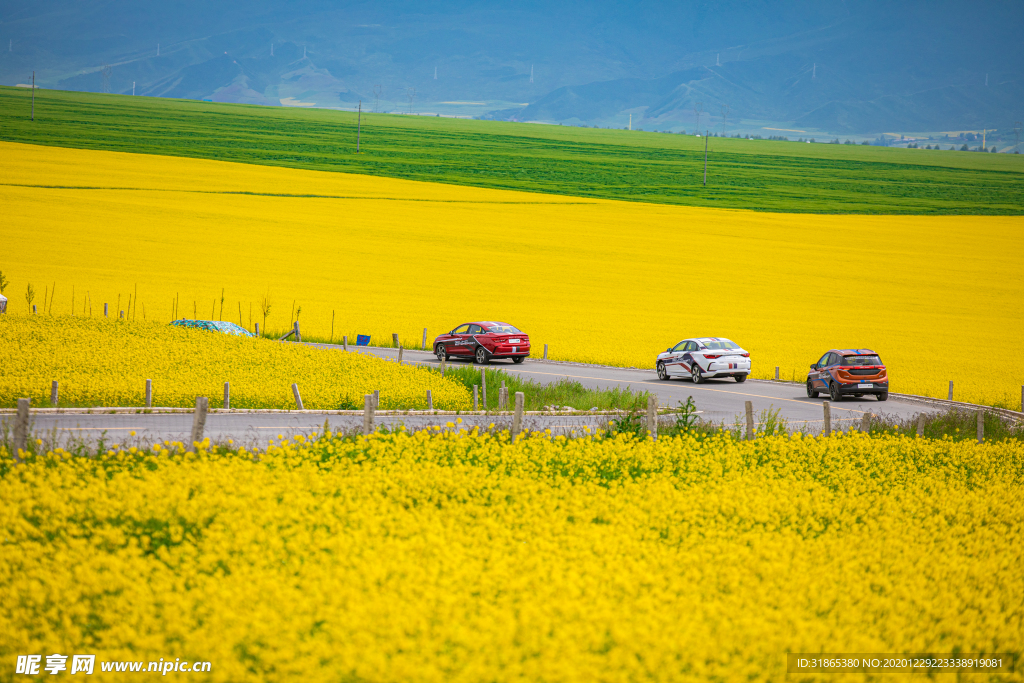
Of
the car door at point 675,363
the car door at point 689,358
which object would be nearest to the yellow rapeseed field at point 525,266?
the car door at point 675,363

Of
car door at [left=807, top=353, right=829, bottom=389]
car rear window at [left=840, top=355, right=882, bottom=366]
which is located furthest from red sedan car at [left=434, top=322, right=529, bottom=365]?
car rear window at [left=840, top=355, right=882, bottom=366]

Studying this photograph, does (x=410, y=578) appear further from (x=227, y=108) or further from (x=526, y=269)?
(x=227, y=108)

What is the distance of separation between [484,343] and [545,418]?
469 inches

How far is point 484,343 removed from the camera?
110 ft

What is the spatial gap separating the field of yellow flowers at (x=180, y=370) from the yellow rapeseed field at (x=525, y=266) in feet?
28.8

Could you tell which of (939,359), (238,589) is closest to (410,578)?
(238,589)

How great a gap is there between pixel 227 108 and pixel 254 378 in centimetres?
17227

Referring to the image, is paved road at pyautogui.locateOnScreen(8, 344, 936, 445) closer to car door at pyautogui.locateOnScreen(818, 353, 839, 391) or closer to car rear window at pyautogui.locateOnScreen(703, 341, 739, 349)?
car door at pyautogui.locateOnScreen(818, 353, 839, 391)

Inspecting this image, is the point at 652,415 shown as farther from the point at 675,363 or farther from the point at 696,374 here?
the point at 675,363

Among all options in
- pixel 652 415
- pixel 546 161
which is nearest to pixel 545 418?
pixel 652 415

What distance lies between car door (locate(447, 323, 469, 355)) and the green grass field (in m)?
55.6

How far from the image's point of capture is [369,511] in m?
10.8

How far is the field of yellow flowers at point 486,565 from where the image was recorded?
7484 mm

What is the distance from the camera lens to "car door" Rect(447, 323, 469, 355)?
33844 mm
